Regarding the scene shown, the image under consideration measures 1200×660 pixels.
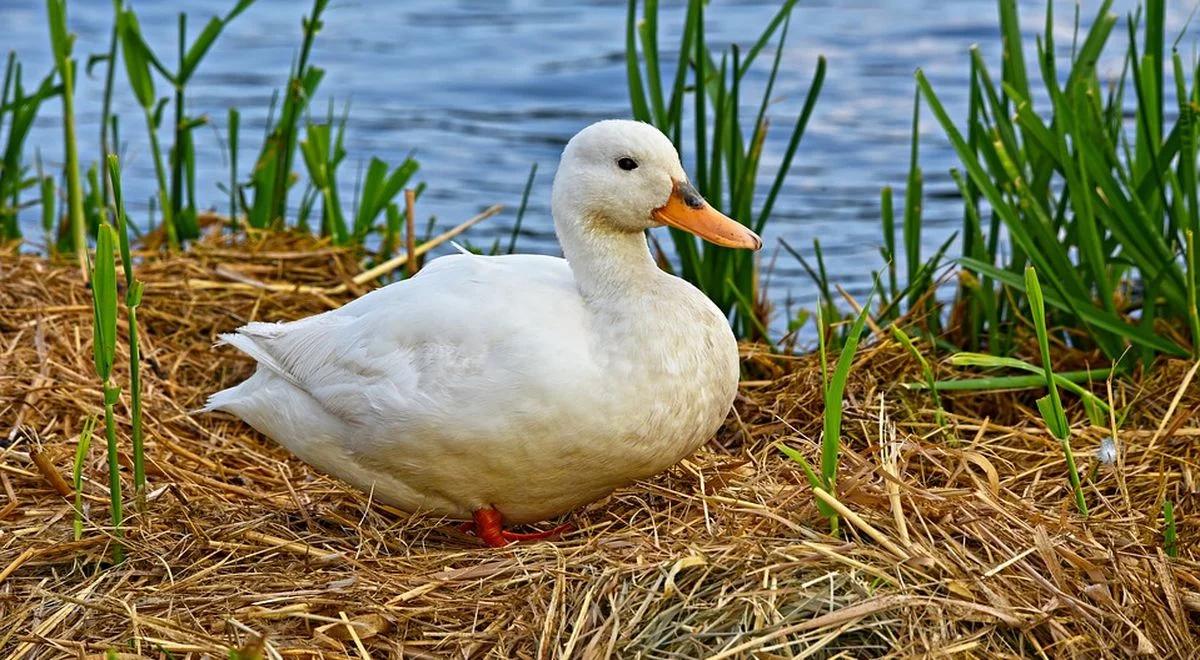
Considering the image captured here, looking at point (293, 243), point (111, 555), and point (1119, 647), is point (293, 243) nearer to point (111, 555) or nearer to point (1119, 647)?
point (111, 555)

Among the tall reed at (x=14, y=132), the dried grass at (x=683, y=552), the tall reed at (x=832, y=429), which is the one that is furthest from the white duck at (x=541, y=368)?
the tall reed at (x=14, y=132)

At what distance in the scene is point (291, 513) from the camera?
11.4 feet

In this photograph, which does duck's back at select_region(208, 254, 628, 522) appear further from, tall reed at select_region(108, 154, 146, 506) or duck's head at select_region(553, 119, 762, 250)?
tall reed at select_region(108, 154, 146, 506)

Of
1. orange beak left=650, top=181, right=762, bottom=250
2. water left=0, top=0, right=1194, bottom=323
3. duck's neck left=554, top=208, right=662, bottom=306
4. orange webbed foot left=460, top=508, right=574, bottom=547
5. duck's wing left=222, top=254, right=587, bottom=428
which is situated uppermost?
orange beak left=650, top=181, right=762, bottom=250

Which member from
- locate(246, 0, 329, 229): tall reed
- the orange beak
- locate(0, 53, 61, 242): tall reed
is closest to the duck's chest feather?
the orange beak

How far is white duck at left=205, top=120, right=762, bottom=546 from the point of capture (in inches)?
123

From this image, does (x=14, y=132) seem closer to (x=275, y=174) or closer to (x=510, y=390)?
(x=275, y=174)

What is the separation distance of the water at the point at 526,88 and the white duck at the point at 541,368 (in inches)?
119

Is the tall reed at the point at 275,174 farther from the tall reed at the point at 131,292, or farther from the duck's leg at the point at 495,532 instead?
the tall reed at the point at 131,292

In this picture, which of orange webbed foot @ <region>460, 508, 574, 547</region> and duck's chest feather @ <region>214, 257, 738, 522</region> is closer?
duck's chest feather @ <region>214, 257, 738, 522</region>

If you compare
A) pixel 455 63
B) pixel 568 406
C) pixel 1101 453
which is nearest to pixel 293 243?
pixel 568 406

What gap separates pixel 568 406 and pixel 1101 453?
111 cm

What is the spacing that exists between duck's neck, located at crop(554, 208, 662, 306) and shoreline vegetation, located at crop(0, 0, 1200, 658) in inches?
17.3

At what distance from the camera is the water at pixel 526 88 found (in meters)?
7.34
